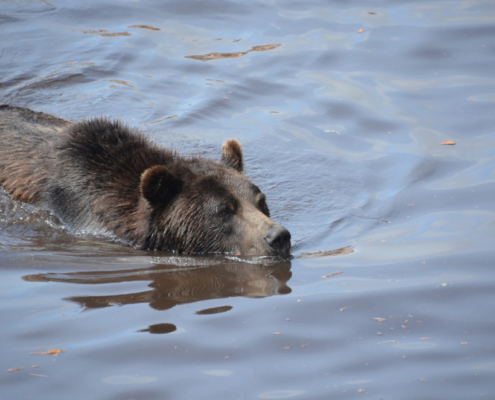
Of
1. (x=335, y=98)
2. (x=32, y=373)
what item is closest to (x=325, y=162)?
(x=335, y=98)

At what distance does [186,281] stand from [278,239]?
111 cm

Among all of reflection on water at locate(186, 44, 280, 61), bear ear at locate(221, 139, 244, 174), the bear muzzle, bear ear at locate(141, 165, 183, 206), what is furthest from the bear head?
reflection on water at locate(186, 44, 280, 61)

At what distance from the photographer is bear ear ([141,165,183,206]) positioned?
675 cm

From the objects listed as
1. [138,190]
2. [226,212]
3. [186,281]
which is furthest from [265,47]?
[186,281]

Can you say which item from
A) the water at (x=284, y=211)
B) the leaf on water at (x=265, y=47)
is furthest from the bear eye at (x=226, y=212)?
the leaf on water at (x=265, y=47)

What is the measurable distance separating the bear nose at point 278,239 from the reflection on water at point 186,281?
156 mm

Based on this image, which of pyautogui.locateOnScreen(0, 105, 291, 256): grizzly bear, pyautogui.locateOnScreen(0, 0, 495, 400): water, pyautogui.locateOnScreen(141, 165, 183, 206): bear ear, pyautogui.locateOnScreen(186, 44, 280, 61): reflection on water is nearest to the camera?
pyautogui.locateOnScreen(0, 0, 495, 400): water

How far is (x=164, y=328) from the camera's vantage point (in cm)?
484

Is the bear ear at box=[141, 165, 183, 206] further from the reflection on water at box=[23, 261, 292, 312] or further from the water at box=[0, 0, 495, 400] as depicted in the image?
the reflection on water at box=[23, 261, 292, 312]

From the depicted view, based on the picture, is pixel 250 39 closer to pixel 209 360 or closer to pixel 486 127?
pixel 486 127

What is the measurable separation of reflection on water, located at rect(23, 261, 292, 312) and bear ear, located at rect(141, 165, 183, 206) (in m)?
0.89

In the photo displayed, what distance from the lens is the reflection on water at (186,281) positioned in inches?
214

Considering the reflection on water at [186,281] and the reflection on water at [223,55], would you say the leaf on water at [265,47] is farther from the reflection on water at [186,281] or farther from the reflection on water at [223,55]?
the reflection on water at [186,281]

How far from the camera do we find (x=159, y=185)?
6875 mm
